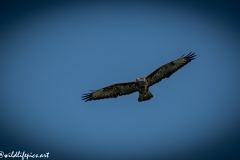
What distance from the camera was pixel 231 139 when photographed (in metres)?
24.7

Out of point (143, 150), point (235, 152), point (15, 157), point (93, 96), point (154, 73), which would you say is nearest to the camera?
point (154, 73)

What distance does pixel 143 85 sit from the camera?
12359 mm

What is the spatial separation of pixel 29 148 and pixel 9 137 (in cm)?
150

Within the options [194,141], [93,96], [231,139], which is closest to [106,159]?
[194,141]

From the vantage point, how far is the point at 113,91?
13.1 m

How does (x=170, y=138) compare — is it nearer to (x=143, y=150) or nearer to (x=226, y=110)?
(x=143, y=150)

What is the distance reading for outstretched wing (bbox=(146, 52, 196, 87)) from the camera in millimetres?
12662

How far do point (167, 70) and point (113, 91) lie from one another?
2.13 meters

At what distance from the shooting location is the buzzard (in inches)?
486

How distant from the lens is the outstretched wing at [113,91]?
12.7 m

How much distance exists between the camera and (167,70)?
13.0m

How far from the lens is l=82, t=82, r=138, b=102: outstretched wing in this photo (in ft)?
41.5

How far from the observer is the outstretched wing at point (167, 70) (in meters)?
12.7

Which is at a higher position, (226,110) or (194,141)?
(226,110)
